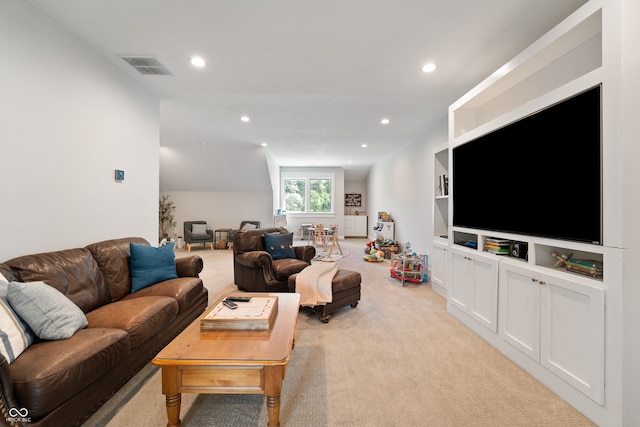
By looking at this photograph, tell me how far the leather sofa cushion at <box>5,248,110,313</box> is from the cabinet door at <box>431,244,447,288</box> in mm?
3750

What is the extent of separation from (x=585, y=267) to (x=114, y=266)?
3.60 meters

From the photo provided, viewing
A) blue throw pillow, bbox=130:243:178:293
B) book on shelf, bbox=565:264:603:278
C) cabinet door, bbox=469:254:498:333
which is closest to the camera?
book on shelf, bbox=565:264:603:278

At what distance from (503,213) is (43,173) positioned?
12.7 feet

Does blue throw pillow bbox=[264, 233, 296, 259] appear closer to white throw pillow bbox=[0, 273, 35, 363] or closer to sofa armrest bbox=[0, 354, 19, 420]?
white throw pillow bbox=[0, 273, 35, 363]

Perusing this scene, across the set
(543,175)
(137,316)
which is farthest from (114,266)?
(543,175)

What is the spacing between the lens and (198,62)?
279 centimetres

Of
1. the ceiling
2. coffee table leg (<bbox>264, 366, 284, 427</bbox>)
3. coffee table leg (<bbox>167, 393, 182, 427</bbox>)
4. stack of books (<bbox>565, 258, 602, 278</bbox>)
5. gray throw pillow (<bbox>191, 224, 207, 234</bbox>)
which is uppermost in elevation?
the ceiling

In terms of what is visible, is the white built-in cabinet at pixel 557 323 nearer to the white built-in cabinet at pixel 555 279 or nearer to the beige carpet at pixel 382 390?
the white built-in cabinet at pixel 555 279

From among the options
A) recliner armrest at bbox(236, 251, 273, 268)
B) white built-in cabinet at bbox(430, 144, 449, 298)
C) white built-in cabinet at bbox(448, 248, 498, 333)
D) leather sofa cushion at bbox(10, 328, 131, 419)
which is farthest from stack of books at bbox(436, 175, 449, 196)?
leather sofa cushion at bbox(10, 328, 131, 419)

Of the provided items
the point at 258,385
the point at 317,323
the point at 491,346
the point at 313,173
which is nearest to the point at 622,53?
the point at 491,346

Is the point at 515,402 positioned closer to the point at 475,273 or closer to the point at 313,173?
the point at 475,273

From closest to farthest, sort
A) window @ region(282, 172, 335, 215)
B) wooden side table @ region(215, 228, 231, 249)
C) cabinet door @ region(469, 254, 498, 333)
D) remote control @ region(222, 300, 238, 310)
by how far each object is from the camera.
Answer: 1. remote control @ region(222, 300, 238, 310)
2. cabinet door @ region(469, 254, 498, 333)
3. wooden side table @ region(215, 228, 231, 249)
4. window @ region(282, 172, 335, 215)

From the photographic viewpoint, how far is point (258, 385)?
4.61ft

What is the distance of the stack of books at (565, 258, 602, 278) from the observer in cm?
162
